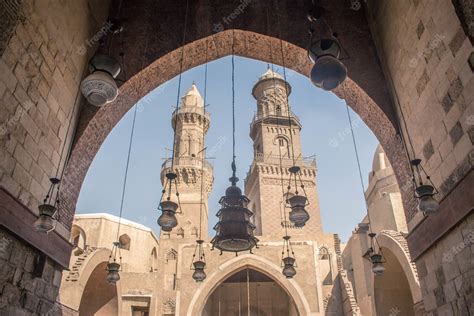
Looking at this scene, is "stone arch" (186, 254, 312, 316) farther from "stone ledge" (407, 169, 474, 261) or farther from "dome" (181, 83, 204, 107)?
"dome" (181, 83, 204, 107)

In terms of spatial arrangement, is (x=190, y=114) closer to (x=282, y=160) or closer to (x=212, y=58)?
(x=282, y=160)

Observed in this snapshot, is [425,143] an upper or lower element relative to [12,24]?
lower

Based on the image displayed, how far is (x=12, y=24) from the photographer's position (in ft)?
11.0

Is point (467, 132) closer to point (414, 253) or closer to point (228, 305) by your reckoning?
point (414, 253)

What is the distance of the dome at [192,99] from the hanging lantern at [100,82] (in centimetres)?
2468

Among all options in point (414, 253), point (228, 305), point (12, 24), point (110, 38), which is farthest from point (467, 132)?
point (228, 305)

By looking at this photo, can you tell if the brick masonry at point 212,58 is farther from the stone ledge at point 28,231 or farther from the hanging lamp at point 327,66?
the hanging lamp at point 327,66

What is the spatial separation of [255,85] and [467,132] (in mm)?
29079

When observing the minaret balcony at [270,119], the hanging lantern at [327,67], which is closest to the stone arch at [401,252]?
the hanging lantern at [327,67]

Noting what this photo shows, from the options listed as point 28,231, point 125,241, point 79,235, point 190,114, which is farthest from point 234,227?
point 190,114
